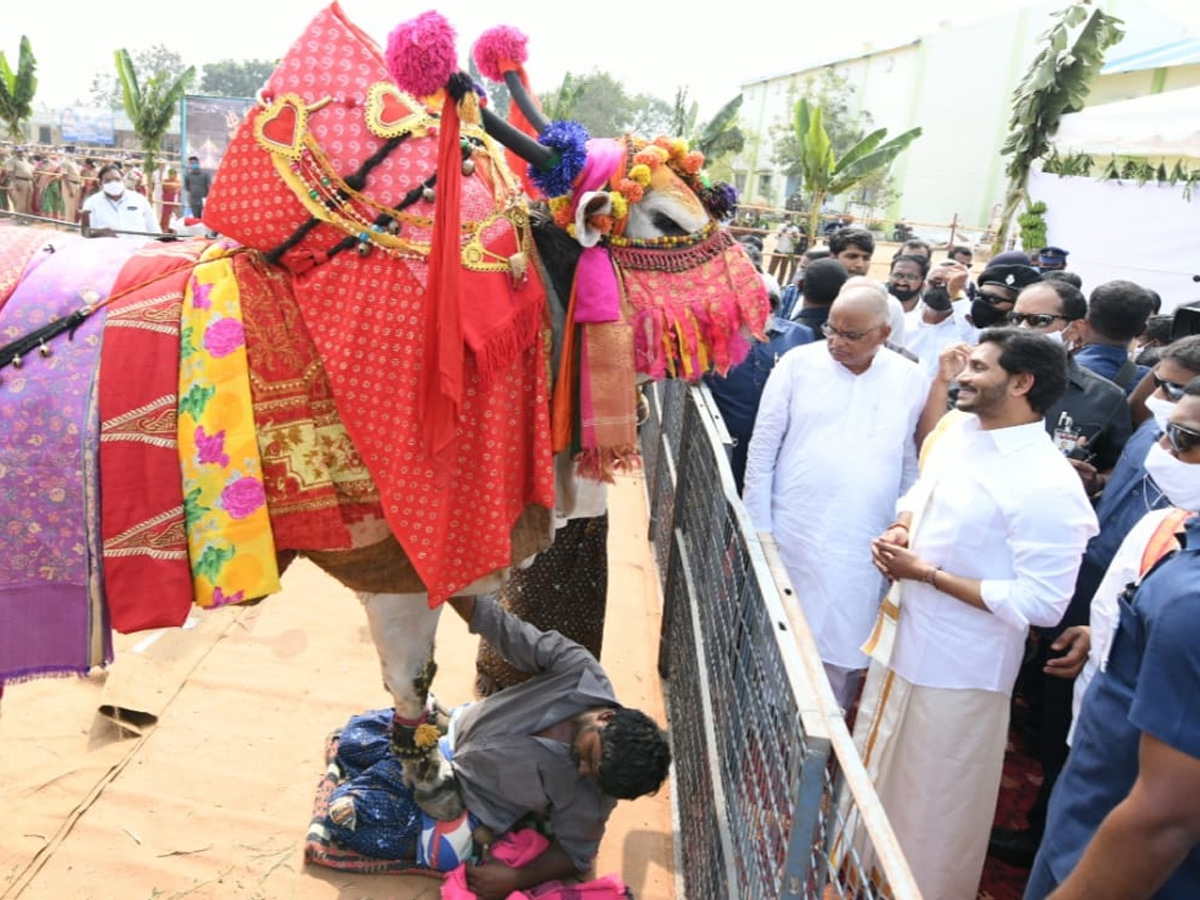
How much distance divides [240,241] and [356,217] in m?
→ 0.35

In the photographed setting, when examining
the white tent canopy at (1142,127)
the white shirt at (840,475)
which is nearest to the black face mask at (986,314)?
the white shirt at (840,475)

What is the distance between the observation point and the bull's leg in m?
2.86

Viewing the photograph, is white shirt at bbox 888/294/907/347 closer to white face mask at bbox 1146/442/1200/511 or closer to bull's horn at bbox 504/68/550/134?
white face mask at bbox 1146/442/1200/511

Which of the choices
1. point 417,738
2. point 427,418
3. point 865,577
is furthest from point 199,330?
point 865,577

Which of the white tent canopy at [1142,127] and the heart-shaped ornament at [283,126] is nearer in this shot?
the heart-shaped ornament at [283,126]

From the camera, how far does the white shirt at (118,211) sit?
439 inches

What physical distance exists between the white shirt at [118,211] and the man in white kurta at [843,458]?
33.1ft

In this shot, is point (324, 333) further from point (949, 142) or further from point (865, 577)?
point (949, 142)

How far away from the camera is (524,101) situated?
8.59ft

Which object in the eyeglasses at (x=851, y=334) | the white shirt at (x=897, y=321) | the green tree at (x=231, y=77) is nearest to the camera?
the eyeglasses at (x=851, y=334)

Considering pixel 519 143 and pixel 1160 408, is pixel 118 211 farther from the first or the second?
pixel 1160 408

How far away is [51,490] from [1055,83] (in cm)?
1464

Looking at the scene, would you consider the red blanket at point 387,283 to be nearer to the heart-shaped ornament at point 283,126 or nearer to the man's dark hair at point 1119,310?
the heart-shaped ornament at point 283,126

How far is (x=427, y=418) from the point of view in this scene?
2.24 metres
